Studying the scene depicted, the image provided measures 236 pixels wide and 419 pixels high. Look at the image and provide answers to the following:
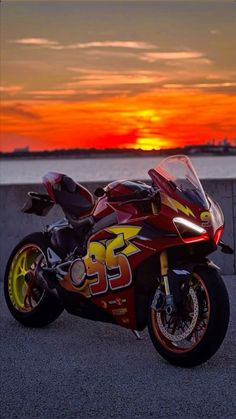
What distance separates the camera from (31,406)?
523 centimetres

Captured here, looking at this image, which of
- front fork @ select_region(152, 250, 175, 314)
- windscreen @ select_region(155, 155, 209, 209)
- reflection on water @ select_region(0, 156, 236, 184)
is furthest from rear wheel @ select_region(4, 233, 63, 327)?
reflection on water @ select_region(0, 156, 236, 184)

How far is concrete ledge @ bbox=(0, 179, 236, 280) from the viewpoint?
35.2 feet

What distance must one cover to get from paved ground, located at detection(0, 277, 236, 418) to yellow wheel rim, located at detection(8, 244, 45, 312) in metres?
0.24

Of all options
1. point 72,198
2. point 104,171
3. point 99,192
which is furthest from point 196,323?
point 104,171

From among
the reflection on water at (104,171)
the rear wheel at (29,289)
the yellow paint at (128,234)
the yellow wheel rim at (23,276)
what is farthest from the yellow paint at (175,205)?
the reflection on water at (104,171)

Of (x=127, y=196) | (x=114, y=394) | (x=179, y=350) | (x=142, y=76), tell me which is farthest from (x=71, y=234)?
(x=142, y=76)

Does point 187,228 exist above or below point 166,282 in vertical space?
above

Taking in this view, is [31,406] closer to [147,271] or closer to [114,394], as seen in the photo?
[114,394]

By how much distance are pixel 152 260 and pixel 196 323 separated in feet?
1.80

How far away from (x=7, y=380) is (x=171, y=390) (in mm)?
1038

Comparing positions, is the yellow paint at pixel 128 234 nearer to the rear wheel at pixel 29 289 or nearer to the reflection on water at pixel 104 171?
the rear wheel at pixel 29 289

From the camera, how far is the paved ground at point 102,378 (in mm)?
5160

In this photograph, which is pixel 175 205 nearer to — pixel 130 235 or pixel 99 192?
pixel 130 235

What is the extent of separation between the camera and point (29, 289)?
7609 mm
